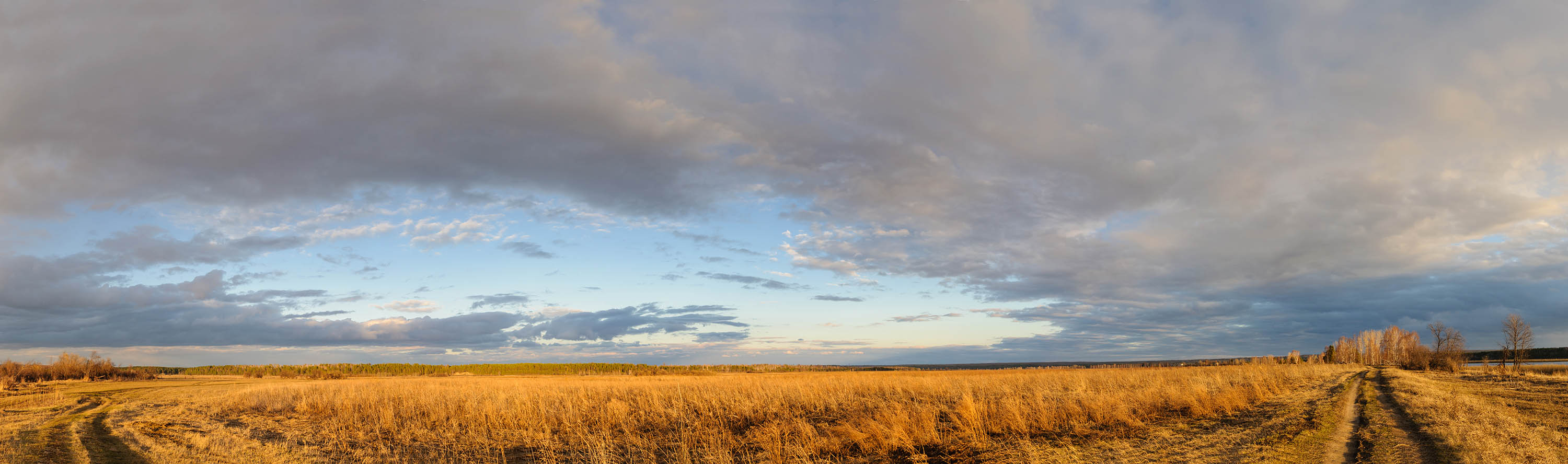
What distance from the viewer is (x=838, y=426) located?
15.7 metres

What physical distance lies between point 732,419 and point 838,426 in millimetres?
4450

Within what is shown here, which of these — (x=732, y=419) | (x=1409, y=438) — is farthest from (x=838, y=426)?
(x=1409, y=438)

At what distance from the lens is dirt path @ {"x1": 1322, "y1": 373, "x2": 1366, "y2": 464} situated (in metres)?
10.5

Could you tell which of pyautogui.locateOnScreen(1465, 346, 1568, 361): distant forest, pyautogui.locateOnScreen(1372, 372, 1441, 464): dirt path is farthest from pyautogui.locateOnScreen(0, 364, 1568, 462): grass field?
pyautogui.locateOnScreen(1465, 346, 1568, 361): distant forest

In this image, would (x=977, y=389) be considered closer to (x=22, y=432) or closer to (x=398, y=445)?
(x=398, y=445)

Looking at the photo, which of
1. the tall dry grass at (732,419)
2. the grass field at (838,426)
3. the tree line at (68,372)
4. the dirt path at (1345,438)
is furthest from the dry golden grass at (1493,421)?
the tree line at (68,372)

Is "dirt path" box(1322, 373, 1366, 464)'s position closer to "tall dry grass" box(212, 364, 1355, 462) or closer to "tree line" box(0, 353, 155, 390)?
"tall dry grass" box(212, 364, 1355, 462)

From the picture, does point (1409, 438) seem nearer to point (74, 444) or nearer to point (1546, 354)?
point (74, 444)

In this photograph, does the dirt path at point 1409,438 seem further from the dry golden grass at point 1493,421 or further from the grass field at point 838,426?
the dry golden grass at point 1493,421

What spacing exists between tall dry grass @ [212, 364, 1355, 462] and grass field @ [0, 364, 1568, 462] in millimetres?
92

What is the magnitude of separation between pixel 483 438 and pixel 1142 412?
1740cm

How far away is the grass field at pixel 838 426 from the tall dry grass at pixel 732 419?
3.6 inches

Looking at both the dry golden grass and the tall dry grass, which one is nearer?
the dry golden grass

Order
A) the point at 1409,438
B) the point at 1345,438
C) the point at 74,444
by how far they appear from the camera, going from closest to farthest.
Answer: the point at 1409,438
the point at 1345,438
the point at 74,444
